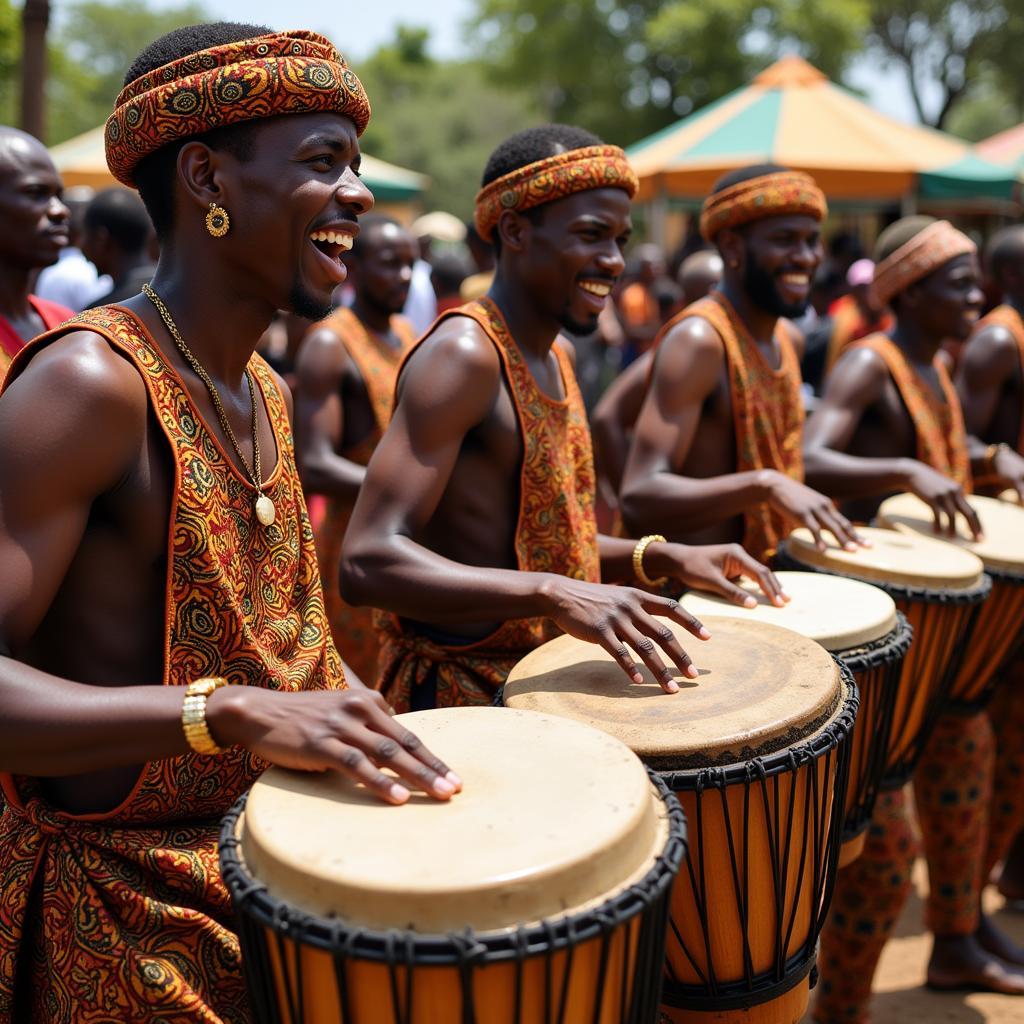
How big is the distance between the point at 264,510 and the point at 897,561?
1895 mm

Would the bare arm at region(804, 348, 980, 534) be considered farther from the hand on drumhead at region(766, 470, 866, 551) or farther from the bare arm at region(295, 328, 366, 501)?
the bare arm at region(295, 328, 366, 501)

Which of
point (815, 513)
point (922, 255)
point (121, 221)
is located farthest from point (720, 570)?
point (121, 221)

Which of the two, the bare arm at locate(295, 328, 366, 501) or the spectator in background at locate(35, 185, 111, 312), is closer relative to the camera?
the bare arm at locate(295, 328, 366, 501)

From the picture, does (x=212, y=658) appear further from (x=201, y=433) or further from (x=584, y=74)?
(x=584, y=74)

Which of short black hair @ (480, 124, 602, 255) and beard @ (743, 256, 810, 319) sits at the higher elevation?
short black hair @ (480, 124, 602, 255)

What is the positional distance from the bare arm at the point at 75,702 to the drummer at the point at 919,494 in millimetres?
2387

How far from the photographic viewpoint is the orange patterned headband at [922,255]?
15.0ft

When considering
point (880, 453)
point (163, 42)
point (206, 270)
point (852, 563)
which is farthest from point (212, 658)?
point (880, 453)

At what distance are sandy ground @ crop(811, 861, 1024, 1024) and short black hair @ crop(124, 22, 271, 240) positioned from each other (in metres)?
3.42

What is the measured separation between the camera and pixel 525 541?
281 cm

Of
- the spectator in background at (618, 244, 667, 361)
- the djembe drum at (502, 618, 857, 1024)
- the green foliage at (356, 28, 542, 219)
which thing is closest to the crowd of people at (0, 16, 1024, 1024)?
the djembe drum at (502, 618, 857, 1024)

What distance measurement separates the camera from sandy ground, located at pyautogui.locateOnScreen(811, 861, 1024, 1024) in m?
3.83

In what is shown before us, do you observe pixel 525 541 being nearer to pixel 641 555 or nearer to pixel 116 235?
pixel 641 555

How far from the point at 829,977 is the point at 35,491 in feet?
9.69
